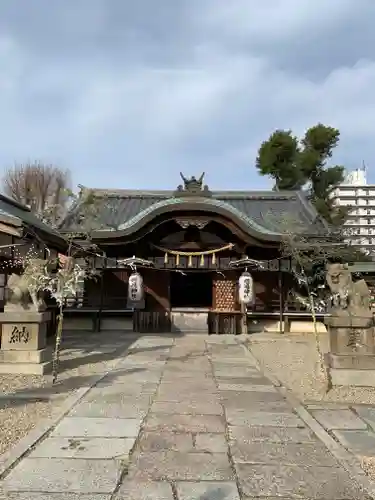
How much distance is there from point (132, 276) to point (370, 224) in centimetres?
7530

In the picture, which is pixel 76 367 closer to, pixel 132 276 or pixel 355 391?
pixel 355 391

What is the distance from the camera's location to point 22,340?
30.6ft

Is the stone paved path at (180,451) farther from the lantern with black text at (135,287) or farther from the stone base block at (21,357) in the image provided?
the lantern with black text at (135,287)

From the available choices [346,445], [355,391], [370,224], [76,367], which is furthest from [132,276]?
[370,224]

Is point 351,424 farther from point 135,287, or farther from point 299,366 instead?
point 135,287

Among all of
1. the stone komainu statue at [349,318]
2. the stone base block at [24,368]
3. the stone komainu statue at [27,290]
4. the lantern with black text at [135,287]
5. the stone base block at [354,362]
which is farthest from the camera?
the lantern with black text at [135,287]

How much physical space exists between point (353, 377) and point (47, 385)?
5.70 metres

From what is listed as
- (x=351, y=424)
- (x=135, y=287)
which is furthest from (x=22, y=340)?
(x=135, y=287)

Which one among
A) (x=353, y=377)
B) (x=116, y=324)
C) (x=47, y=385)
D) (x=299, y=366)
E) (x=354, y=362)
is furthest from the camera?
(x=116, y=324)

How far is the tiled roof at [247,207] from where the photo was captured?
20.0 metres

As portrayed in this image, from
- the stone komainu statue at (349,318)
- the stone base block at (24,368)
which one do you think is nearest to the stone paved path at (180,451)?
the stone base block at (24,368)

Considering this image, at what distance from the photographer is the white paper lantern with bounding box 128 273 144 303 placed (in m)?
16.7

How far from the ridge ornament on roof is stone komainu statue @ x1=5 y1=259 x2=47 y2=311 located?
952cm

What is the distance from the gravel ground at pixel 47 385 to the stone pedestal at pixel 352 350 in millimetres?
4778
